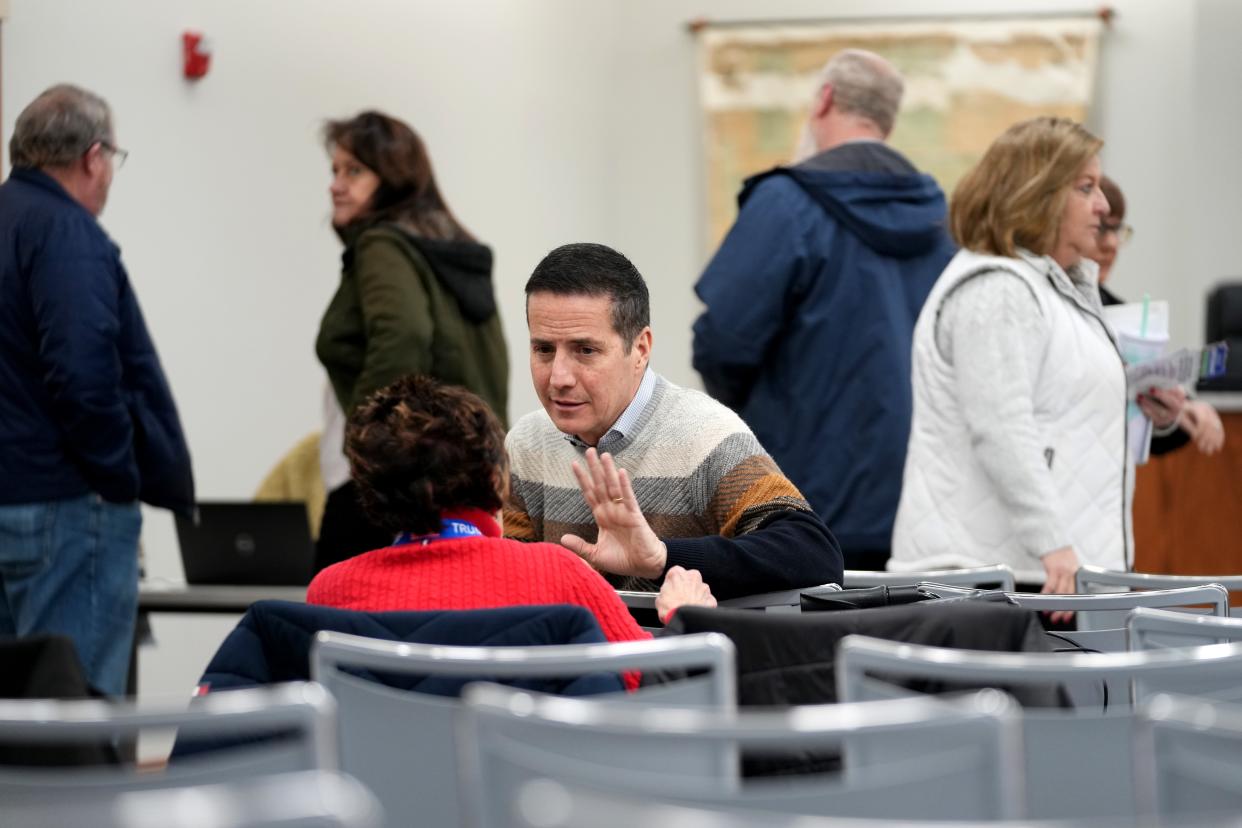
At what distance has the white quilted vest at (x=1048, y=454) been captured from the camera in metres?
Answer: 3.12

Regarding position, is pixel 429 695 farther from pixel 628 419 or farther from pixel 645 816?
pixel 628 419

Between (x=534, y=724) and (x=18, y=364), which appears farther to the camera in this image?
(x=18, y=364)

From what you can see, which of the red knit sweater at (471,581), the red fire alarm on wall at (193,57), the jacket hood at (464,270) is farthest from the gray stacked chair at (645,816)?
the red fire alarm on wall at (193,57)

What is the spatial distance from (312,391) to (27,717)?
426 centimetres

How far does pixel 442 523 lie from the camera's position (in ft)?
6.87

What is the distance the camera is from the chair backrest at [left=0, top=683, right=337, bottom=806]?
4.44 ft

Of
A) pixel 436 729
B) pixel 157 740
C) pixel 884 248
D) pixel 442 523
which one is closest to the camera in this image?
pixel 436 729

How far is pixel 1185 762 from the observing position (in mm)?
1433

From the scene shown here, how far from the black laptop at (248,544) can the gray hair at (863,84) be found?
1.57m

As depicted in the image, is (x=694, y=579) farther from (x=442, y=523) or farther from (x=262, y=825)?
(x=262, y=825)

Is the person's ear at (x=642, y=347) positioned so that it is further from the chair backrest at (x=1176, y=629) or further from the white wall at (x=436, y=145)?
the white wall at (x=436, y=145)

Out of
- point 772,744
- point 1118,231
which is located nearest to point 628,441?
point 772,744

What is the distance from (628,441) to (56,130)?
1.60 meters

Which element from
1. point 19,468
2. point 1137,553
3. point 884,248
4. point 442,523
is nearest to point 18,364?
point 19,468
